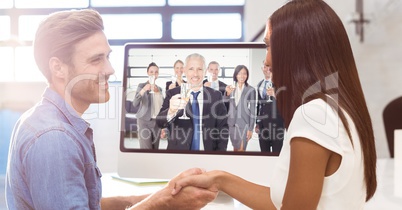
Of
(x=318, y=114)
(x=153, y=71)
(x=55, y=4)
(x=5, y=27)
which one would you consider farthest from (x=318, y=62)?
(x=5, y=27)

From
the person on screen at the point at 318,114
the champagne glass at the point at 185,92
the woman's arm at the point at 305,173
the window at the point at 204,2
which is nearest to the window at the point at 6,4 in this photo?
the window at the point at 204,2

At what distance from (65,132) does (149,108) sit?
1.40 ft

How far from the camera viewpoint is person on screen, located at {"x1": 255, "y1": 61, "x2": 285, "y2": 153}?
1.03m

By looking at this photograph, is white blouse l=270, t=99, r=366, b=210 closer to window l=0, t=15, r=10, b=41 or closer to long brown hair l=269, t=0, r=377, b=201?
long brown hair l=269, t=0, r=377, b=201

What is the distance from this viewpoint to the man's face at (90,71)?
763 millimetres

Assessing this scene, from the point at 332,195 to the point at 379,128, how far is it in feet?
7.23

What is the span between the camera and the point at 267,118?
3.38ft

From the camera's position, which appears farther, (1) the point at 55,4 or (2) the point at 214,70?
(1) the point at 55,4

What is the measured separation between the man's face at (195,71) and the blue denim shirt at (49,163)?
0.39m

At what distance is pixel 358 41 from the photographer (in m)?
2.74

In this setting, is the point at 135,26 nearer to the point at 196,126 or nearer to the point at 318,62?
the point at 196,126

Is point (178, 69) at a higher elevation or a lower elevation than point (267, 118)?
higher

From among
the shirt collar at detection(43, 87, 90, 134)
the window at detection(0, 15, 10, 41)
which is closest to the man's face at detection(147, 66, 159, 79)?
the shirt collar at detection(43, 87, 90, 134)

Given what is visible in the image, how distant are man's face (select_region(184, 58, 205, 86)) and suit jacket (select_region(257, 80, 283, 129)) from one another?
0.13 meters
